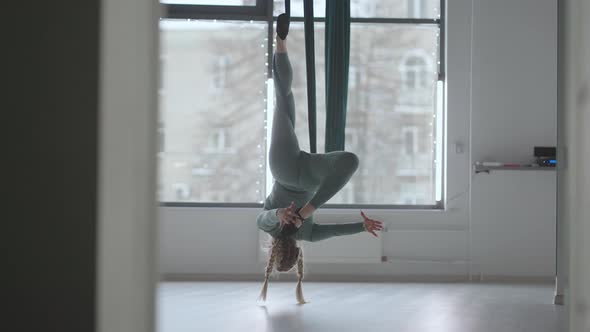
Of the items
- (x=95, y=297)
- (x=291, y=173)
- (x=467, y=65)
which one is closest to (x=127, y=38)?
(x=95, y=297)

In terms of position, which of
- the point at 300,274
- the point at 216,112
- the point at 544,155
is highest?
the point at 216,112

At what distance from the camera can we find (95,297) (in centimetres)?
92

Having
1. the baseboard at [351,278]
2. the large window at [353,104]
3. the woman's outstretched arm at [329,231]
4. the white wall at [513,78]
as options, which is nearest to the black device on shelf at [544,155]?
the white wall at [513,78]

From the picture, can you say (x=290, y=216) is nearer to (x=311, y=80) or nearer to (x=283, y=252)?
(x=283, y=252)

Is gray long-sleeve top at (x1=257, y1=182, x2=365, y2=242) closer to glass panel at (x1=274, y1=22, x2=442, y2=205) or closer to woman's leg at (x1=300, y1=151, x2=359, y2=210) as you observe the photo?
woman's leg at (x1=300, y1=151, x2=359, y2=210)

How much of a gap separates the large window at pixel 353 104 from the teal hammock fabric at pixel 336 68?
5.02ft

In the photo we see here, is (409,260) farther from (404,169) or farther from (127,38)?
(127,38)

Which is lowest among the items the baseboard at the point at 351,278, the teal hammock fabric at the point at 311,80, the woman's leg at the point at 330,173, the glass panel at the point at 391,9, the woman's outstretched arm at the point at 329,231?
the baseboard at the point at 351,278

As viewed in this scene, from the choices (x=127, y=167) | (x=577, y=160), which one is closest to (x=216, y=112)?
(x=577, y=160)

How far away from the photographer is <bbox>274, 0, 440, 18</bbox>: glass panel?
6.13m

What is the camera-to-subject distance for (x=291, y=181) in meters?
4.20

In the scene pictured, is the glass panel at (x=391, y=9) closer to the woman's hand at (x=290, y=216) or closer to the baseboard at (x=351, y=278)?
the baseboard at (x=351, y=278)

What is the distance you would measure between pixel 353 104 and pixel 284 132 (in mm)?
2104

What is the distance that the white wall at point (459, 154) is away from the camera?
19.6 feet
